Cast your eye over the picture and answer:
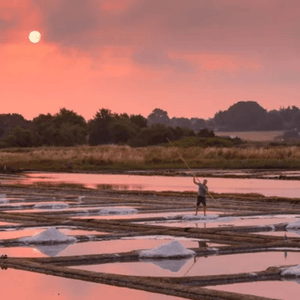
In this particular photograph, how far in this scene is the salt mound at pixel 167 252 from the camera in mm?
18016

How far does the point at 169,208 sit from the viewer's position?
31031mm

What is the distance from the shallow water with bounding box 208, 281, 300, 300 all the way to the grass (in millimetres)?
57563

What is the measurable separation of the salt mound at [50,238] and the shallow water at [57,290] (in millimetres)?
4547

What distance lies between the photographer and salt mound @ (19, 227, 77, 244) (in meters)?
20.6

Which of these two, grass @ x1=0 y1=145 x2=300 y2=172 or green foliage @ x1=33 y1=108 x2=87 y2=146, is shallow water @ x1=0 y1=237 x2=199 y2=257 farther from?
green foliage @ x1=33 y1=108 x2=87 y2=146

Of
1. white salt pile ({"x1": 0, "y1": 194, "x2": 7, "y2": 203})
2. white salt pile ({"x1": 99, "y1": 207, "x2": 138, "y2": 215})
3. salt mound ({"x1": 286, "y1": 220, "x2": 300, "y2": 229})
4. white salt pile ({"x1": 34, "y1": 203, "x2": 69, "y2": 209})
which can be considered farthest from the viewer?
white salt pile ({"x1": 0, "y1": 194, "x2": 7, "y2": 203})

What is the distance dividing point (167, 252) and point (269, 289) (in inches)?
148

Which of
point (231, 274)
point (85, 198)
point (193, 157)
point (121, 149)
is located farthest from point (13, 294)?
point (121, 149)

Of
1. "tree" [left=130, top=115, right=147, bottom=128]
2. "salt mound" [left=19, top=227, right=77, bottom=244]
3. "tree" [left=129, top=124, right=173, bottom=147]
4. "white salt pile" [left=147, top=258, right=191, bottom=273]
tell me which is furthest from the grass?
"tree" [left=130, top=115, right=147, bottom=128]

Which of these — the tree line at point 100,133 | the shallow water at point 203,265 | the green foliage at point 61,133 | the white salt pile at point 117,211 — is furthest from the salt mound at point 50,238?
the green foliage at point 61,133

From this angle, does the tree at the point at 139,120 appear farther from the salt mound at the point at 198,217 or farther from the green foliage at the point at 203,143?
the salt mound at the point at 198,217

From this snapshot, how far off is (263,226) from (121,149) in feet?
253

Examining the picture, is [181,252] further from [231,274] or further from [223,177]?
[223,177]

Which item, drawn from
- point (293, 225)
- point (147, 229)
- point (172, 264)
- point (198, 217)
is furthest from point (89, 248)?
point (198, 217)
